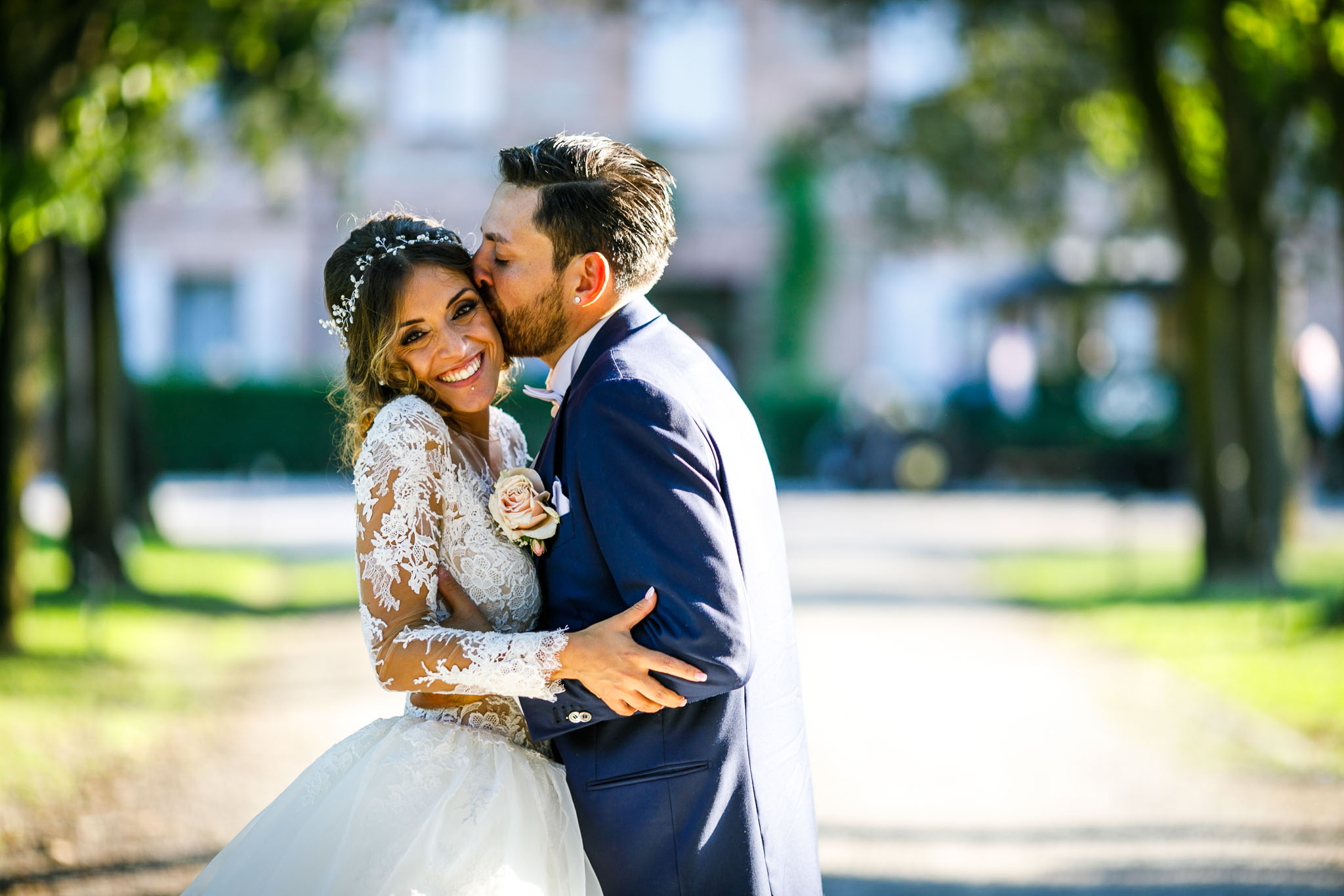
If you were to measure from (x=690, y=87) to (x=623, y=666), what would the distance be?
1162 inches

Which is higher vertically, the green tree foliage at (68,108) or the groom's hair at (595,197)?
the green tree foliage at (68,108)

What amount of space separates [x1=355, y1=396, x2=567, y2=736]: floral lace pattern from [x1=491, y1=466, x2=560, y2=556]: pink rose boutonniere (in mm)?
184

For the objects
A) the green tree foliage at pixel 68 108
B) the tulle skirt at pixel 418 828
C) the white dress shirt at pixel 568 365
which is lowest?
the tulle skirt at pixel 418 828

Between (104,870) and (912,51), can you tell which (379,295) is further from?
(912,51)

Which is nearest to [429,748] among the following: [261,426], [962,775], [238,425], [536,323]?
[536,323]

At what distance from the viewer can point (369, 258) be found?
2.98 meters

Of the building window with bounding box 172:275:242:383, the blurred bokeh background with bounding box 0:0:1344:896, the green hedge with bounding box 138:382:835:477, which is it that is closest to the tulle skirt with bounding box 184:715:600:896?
the blurred bokeh background with bounding box 0:0:1344:896

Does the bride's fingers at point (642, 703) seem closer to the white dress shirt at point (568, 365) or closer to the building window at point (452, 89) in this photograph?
the white dress shirt at point (568, 365)

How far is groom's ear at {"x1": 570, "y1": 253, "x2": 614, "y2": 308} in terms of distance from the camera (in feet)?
9.03

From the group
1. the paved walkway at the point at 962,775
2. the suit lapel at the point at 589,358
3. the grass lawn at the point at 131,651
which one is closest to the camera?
the suit lapel at the point at 589,358

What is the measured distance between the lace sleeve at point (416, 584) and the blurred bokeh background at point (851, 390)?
878 mm

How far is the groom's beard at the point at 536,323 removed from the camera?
2820mm

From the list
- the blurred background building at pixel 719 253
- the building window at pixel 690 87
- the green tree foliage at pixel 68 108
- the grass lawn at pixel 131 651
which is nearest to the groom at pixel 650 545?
the grass lawn at pixel 131 651

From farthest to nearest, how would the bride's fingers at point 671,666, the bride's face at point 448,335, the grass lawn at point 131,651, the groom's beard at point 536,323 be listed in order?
1. the grass lawn at point 131,651
2. the bride's face at point 448,335
3. the groom's beard at point 536,323
4. the bride's fingers at point 671,666
